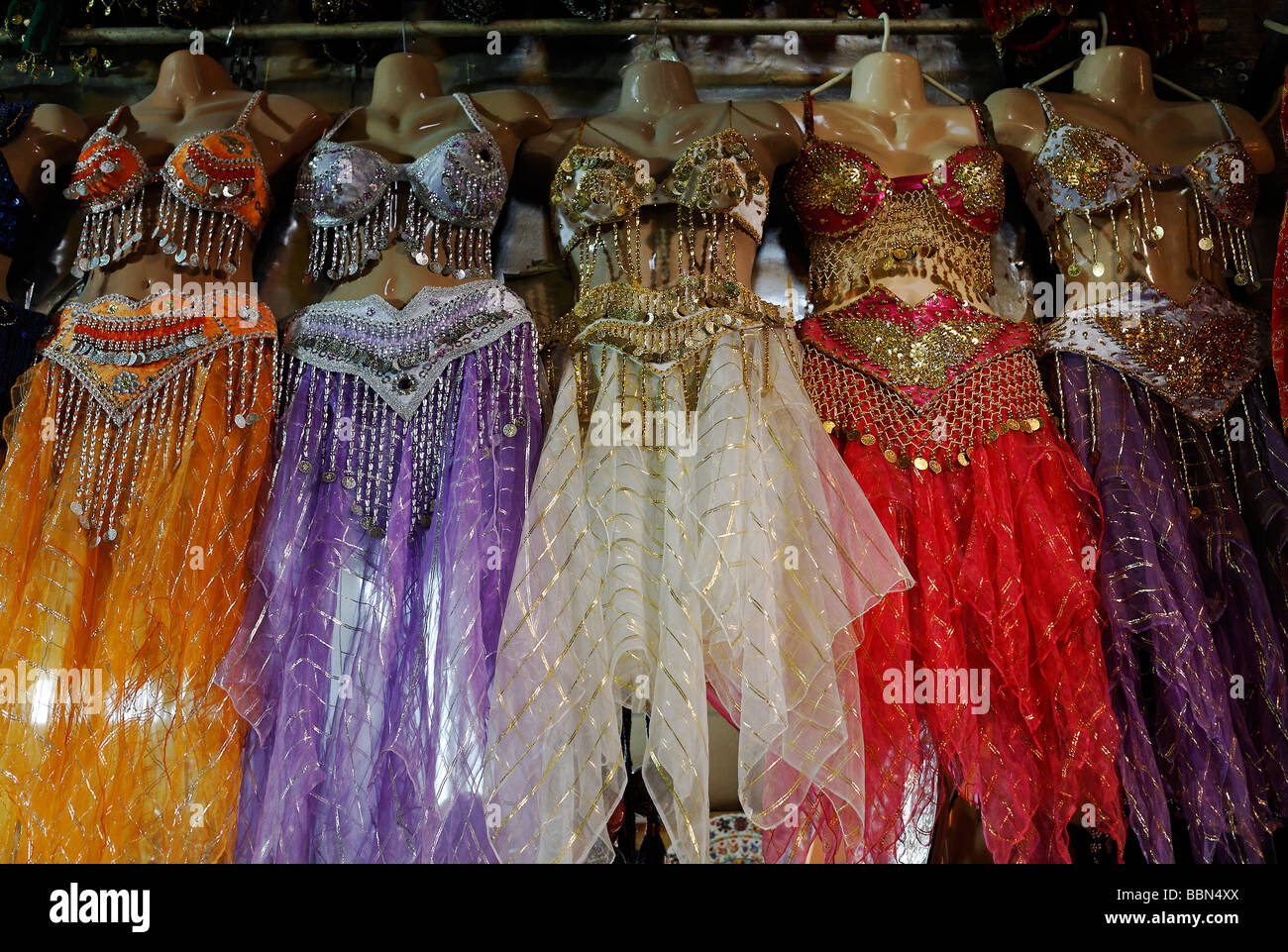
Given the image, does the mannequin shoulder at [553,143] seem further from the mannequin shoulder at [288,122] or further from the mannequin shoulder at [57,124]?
the mannequin shoulder at [57,124]

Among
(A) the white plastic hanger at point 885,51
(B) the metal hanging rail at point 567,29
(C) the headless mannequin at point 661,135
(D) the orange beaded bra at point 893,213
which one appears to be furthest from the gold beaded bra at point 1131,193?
(C) the headless mannequin at point 661,135

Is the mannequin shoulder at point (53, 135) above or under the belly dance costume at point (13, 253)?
above

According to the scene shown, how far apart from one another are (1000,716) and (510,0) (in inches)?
69.4

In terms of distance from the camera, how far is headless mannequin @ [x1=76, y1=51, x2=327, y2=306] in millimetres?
2055

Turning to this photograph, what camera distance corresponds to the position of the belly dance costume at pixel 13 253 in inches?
78.7

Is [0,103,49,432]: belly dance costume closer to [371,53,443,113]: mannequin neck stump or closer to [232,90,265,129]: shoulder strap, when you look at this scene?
[232,90,265,129]: shoulder strap

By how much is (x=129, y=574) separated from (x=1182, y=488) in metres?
1.69

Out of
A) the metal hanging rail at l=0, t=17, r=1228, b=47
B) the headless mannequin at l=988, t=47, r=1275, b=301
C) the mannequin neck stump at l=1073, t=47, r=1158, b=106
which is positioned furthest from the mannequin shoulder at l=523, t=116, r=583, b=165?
the mannequin neck stump at l=1073, t=47, r=1158, b=106

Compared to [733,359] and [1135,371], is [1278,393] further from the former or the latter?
[733,359]

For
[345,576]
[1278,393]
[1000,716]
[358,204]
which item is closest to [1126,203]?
[1278,393]

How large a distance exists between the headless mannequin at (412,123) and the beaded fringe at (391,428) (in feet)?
0.65

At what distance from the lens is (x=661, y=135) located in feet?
7.00

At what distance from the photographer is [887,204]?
213 centimetres

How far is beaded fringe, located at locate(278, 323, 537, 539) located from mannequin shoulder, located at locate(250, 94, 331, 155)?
49 centimetres
